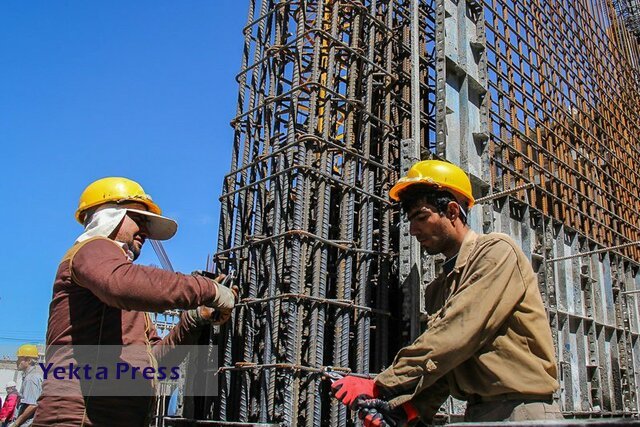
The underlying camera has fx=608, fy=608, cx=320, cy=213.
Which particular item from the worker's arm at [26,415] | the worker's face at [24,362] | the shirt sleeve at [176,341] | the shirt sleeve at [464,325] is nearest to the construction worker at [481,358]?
the shirt sleeve at [464,325]

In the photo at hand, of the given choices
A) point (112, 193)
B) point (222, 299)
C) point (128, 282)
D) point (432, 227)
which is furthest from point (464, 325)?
point (112, 193)

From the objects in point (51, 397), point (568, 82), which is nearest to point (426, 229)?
point (51, 397)

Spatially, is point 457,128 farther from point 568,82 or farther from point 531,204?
point 568,82

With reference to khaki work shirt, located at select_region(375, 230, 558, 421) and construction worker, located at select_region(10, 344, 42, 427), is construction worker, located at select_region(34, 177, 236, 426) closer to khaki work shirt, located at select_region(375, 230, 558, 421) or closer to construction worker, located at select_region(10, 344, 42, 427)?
khaki work shirt, located at select_region(375, 230, 558, 421)

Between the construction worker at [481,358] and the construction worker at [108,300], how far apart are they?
1.00 meters

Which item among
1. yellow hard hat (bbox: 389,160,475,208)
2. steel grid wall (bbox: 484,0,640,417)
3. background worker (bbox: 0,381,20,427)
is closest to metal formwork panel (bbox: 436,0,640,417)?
steel grid wall (bbox: 484,0,640,417)

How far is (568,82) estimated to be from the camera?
1167 cm

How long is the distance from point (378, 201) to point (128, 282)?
428 centimetres

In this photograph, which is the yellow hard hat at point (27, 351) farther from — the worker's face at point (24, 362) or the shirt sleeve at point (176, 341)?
the shirt sleeve at point (176, 341)

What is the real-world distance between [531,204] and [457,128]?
2.21 m

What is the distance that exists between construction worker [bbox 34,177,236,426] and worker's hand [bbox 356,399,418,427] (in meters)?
1.03

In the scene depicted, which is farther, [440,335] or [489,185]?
[489,185]

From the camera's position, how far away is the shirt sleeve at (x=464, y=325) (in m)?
2.73

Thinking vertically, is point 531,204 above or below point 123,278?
above
